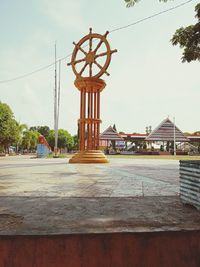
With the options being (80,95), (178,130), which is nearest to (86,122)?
(80,95)

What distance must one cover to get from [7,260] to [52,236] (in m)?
0.30

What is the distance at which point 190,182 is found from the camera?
2336mm

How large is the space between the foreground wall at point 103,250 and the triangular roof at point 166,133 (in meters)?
43.0

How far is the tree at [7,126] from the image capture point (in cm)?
3116

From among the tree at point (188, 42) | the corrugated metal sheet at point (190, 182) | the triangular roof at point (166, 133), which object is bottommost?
the corrugated metal sheet at point (190, 182)

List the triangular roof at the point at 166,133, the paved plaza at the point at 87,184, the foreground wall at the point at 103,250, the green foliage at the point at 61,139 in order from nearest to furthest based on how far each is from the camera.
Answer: the foreground wall at the point at 103,250 < the paved plaza at the point at 87,184 < the triangular roof at the point at 166,133 < the green foliage at the point at 61,139

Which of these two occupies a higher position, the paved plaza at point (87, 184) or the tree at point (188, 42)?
the tree at point (188, 42)

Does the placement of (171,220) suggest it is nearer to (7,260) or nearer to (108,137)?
(7,260)

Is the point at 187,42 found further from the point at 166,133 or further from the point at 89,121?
the point at 166,133

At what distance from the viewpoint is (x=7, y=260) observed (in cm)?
147

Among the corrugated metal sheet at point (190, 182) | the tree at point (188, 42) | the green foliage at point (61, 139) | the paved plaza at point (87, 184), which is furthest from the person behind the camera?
the green foliage at point (61, 139)

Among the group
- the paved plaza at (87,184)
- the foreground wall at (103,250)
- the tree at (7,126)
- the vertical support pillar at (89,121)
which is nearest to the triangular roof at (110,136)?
the tree at (7,126)

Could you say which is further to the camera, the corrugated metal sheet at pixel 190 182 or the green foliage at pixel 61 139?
the green foliage at pixel 61 139

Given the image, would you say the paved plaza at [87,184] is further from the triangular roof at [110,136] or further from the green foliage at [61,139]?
the green foliage at [61,139]
